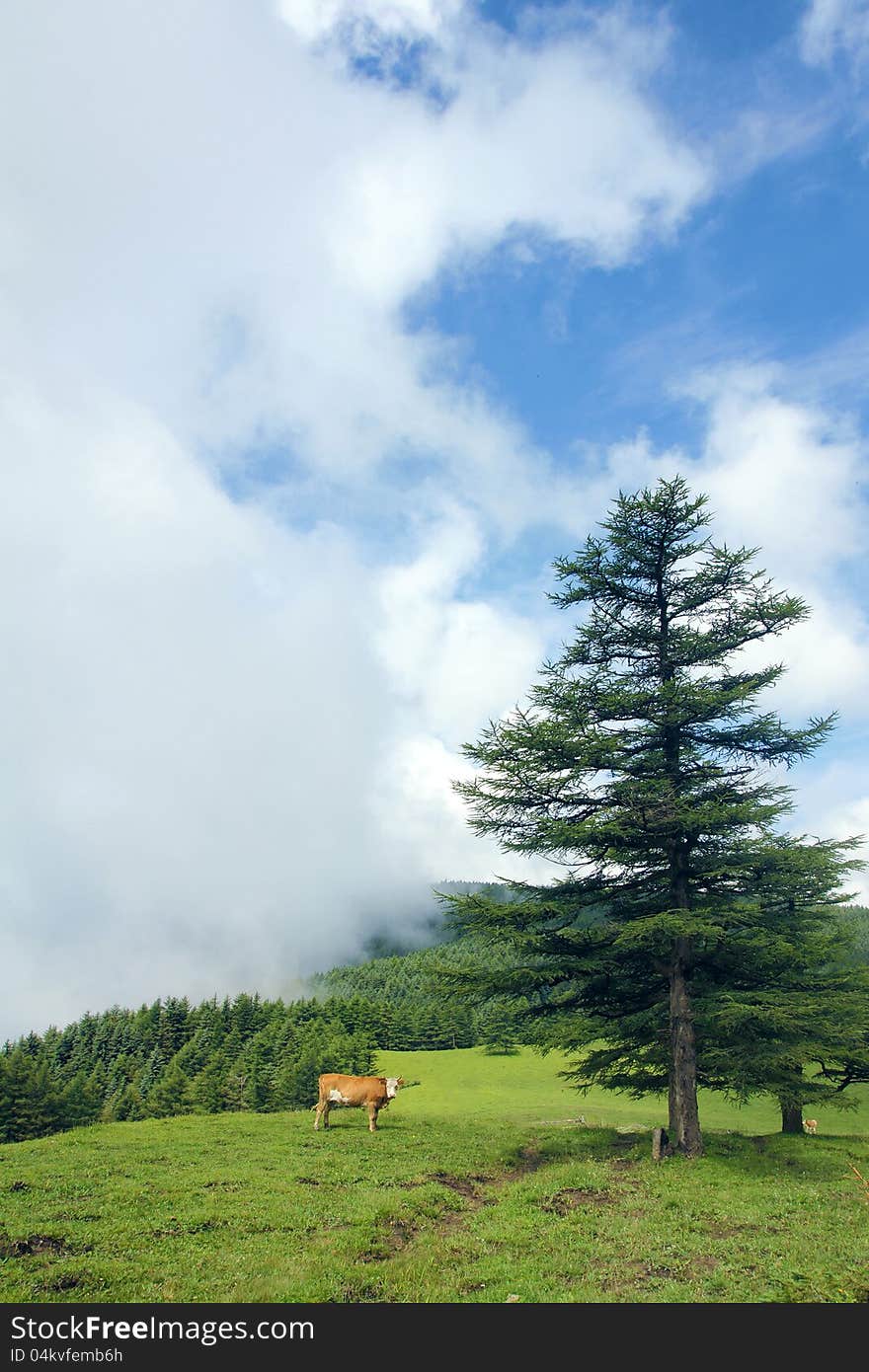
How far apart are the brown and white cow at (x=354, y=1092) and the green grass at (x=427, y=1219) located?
2871mm

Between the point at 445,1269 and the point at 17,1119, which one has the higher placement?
the point at 445,1269

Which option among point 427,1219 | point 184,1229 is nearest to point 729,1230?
point 427,1219

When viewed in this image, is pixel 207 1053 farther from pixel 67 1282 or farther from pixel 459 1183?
pixel 67 1282

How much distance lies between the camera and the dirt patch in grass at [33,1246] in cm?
1176

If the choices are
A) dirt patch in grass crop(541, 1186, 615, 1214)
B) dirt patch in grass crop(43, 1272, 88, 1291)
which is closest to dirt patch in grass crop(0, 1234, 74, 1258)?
dirt patch in grass crop(43, 1272, 88, 1291)

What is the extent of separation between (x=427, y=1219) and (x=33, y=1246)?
312 inches

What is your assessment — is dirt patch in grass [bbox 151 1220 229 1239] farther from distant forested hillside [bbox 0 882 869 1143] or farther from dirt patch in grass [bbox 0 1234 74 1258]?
distant forested hillside [bbox 0 882 869 1143]

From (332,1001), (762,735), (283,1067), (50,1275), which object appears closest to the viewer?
(50,1275)

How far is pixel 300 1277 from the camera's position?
36.7 ft

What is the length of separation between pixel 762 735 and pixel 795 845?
12.2 feet

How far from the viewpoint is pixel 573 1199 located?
55.1ft
